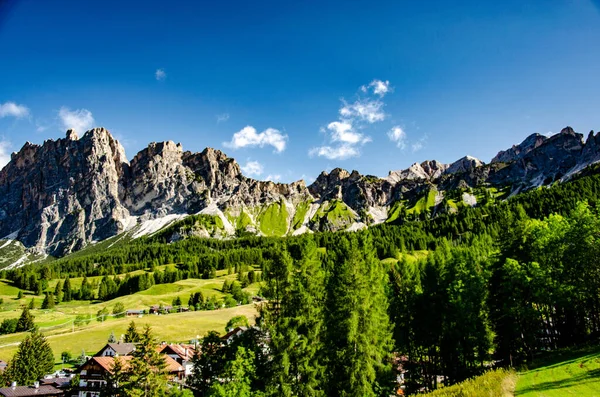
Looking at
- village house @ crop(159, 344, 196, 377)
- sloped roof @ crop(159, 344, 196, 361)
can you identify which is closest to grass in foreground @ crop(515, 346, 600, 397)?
village house @ crop(159, 344, 196, 377)

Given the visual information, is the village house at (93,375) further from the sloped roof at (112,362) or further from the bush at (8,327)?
the bush at (8,327)

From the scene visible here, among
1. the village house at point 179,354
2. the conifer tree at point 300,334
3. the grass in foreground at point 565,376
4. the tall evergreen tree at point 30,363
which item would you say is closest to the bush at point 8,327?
the tall evergreen tree at point 30,363

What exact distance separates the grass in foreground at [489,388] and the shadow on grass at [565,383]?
1.08 metres

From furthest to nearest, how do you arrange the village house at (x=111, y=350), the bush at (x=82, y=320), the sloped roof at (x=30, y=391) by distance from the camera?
the bush at (x=82, y=320) → the village house at (x=111, y=350) → the sloped roof at (x=30, y=391)

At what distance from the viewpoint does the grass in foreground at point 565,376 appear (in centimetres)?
2338

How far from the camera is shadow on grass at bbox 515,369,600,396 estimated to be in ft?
79.5

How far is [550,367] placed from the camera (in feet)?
96.7

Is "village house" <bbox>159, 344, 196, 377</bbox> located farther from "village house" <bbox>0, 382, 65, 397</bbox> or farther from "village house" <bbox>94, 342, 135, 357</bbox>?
"village house" <bbox>0, 382, 65, 397</bbox>

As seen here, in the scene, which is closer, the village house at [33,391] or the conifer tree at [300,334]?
the conifer tree at [300,334]

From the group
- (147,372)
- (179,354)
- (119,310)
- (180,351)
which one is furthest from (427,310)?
(119,310)

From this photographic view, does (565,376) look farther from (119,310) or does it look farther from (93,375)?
(119,310)

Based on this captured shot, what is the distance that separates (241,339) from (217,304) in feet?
353

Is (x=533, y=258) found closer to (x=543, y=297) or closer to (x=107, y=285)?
(x=543, y=297)

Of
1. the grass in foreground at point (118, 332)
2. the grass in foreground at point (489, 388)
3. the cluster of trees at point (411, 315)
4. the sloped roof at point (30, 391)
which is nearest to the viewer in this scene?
the grass in foreground at point (489, 388)
